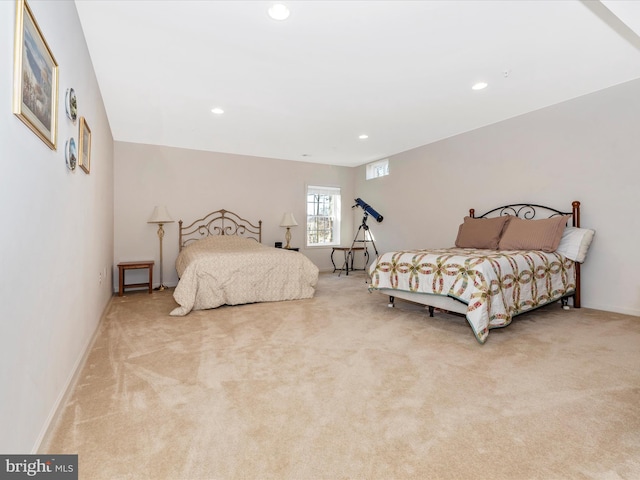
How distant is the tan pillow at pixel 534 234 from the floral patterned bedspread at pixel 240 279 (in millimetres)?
2467

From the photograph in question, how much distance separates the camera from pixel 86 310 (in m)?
2.48

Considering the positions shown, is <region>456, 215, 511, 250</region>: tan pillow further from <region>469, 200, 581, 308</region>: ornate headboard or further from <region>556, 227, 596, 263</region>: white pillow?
<region>556, 227, 596, 263</region>: white pillow

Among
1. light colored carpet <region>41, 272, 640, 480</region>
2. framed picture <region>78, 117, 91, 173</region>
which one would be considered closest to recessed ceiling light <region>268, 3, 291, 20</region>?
framed picture <region>78, 117, 91, 173</region>

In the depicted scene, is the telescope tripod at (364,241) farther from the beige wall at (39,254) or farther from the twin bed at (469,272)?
the beige wall at (39,254)

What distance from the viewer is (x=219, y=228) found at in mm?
5883

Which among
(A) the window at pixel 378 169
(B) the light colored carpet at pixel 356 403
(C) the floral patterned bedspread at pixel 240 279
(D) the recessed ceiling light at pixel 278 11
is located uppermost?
Answer: (D) the recessed ceiling light at pixel 278 11

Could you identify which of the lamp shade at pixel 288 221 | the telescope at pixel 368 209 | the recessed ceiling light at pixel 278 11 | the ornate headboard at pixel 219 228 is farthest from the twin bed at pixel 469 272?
the recessed ceiling light at pixel 278 11

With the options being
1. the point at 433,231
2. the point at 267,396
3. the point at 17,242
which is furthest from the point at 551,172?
the point at 17,242

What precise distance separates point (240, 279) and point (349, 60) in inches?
106

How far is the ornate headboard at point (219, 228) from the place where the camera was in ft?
18.4

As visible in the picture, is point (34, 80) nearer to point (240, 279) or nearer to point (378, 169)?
point (240, 279)

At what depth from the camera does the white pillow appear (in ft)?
11.4

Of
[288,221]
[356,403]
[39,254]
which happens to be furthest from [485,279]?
[288,221]

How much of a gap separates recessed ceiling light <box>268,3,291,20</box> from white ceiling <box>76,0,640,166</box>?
0.04m
